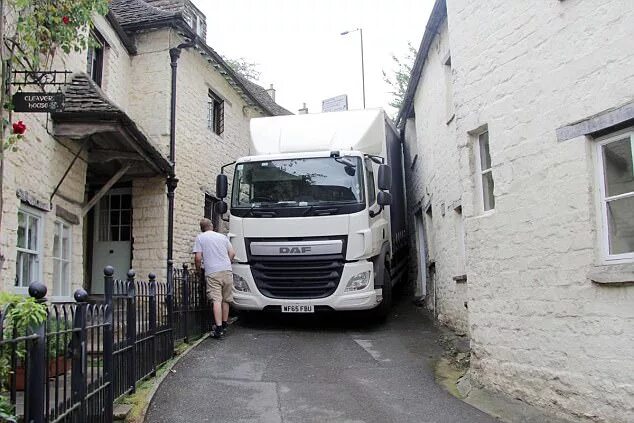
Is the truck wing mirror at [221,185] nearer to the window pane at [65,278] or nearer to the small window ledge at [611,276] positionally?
the window pane at [65,278]

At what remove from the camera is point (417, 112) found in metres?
12.9

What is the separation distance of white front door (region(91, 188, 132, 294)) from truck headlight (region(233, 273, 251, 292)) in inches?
103

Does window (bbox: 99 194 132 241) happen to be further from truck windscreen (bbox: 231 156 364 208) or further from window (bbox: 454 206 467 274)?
window (bbox: 454 206 467 274)

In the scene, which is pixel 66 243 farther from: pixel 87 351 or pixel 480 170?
pixel 480 170

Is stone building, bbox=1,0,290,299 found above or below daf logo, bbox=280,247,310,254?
above

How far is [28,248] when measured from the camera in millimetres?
6969

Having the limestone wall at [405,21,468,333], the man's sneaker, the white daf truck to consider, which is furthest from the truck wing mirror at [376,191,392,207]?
the man's sneaker

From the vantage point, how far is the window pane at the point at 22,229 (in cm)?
671

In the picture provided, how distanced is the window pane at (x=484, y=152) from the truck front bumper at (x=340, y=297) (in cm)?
282

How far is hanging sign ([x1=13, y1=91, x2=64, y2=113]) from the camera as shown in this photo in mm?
5875

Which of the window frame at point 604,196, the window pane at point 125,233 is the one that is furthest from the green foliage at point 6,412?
the window pane at point 125,233

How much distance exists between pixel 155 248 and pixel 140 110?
2682 millimetres

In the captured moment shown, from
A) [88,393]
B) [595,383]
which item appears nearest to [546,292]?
[595,383]

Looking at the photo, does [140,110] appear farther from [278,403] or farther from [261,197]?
[278,403]
